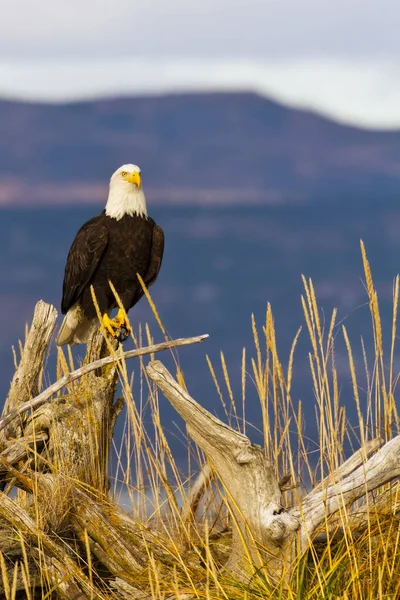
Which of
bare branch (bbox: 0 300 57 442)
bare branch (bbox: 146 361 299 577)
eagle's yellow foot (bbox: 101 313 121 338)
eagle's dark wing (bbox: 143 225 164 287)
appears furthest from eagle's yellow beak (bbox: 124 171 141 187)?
bare branch (bbox: 146 361 299 577)

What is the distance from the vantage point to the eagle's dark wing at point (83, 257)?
4.97 metres

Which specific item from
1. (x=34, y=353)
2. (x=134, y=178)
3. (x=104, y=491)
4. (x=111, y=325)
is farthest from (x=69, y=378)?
(x=134, y=178)

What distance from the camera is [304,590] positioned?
2764mm

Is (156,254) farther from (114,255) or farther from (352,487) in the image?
(352,487)

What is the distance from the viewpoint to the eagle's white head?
16.7 feet

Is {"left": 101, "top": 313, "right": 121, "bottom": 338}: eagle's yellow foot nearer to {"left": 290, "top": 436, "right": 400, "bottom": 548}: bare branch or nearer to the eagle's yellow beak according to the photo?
the eagle's yellow beak

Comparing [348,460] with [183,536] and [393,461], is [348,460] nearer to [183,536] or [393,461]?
[393,461]

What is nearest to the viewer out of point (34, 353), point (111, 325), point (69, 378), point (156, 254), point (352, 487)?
point (352, 487)

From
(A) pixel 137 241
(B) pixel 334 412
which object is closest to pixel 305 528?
(B) pixel 334 412

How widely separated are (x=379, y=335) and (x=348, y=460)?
1.71 ft

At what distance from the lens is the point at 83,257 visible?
16.3 feet

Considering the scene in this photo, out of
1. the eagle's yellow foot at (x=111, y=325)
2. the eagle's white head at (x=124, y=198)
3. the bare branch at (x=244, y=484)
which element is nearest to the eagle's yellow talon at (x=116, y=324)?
the eagle's yellow foot at (x=111, y=325)

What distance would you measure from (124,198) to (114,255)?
1.30ft

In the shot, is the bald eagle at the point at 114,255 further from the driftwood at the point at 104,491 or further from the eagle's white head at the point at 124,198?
the driftwood at the point at 104,491
